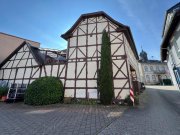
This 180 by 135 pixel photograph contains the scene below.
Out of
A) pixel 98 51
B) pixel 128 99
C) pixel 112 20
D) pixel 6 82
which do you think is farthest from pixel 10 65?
pixel 128 99

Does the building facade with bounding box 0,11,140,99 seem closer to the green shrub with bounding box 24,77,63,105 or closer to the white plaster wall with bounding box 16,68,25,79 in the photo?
the white plaster wall with bounding box 16,68,25,79

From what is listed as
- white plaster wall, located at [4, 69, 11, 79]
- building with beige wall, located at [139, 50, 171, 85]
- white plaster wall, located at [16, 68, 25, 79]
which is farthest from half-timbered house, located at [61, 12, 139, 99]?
building with beige wall, located at [139, 50, 171, 85]

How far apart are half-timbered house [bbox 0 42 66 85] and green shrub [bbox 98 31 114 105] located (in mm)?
4073

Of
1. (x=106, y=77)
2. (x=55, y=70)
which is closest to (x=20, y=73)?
(x=55, y=70)

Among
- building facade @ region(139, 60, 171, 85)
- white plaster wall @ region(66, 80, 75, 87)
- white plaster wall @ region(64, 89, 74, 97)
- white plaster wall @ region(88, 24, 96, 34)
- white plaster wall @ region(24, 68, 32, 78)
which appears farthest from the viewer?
building facade @ region(139, 60, 171, 85)

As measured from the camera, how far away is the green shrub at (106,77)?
917 cm

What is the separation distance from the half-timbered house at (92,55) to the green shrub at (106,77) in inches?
25.8

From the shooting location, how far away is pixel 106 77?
9.41 meters

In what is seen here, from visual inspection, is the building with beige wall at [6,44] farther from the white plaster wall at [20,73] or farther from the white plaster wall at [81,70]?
the white plaster wall at [81,70]

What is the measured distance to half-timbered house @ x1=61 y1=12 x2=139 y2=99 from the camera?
9984 mm

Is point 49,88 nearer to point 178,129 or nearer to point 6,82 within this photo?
point 6,82

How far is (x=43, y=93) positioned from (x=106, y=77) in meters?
5.25

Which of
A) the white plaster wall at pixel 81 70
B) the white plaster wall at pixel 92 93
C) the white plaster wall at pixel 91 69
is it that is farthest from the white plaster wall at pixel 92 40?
the white plaster wall at pixel 92 93

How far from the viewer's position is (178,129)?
14.6 ft
